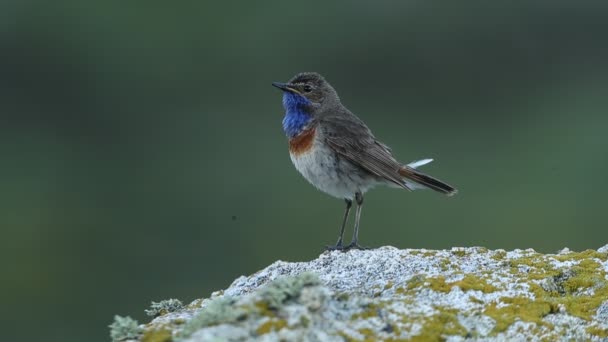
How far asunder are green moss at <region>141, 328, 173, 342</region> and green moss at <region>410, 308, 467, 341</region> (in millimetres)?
1132

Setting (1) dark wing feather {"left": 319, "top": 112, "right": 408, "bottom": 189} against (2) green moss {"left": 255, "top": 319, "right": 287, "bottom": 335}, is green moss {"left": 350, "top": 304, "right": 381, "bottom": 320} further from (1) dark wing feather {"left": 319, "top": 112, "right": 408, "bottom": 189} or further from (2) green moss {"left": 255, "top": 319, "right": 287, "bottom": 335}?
(1) dark wing feather {"left": 319, "top": 112, "right": 408, "bottom": 189}

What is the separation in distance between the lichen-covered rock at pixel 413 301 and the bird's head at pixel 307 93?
330 cm

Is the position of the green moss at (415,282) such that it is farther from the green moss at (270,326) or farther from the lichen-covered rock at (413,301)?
the green moss at (270,326)

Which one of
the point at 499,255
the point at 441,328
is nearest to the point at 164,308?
the point at 441,328

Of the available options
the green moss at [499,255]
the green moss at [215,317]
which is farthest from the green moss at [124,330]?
the green moss at [499,255]

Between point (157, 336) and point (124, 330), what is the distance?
0.22m

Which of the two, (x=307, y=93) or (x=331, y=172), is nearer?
(x=331, y=172)

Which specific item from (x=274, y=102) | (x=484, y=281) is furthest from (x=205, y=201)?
(x=484, y=281)

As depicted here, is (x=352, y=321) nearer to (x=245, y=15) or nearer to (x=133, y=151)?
(x=133, y=151)

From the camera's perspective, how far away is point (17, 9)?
22.8 meters

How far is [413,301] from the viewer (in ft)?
18.5

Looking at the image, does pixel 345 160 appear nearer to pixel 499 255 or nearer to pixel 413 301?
pixel 499 255

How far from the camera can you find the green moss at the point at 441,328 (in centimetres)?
523

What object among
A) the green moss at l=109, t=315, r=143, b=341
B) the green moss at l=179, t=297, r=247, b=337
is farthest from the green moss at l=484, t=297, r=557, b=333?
the green moss at l=109, t=315, r=143, b=341
